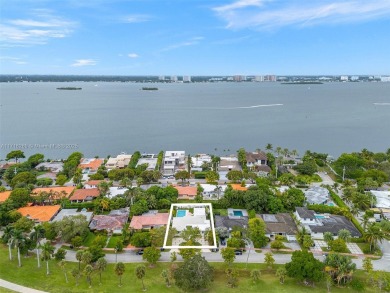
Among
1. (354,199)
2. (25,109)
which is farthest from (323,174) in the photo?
(25,109)

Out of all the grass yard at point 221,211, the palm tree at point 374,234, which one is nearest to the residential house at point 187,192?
the grass yard at point 221,211

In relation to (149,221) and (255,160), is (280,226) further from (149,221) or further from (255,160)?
(255,160)

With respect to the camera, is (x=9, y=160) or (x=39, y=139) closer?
(x=9, y=160)

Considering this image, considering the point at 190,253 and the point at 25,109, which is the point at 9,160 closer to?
the point at 190,253

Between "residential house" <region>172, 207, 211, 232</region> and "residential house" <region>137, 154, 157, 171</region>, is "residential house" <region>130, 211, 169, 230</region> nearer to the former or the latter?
"residential house" <region>172, 207, 211, 232</region>

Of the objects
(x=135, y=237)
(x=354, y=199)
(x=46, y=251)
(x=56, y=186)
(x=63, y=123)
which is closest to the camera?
(x=46, y=251)

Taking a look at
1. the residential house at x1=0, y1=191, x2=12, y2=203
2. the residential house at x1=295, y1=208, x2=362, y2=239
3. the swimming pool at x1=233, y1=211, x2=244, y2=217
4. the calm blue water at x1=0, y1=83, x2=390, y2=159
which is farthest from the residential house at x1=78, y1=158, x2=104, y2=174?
the residential house at x1=295, y1=208, x2=362, y2=239
